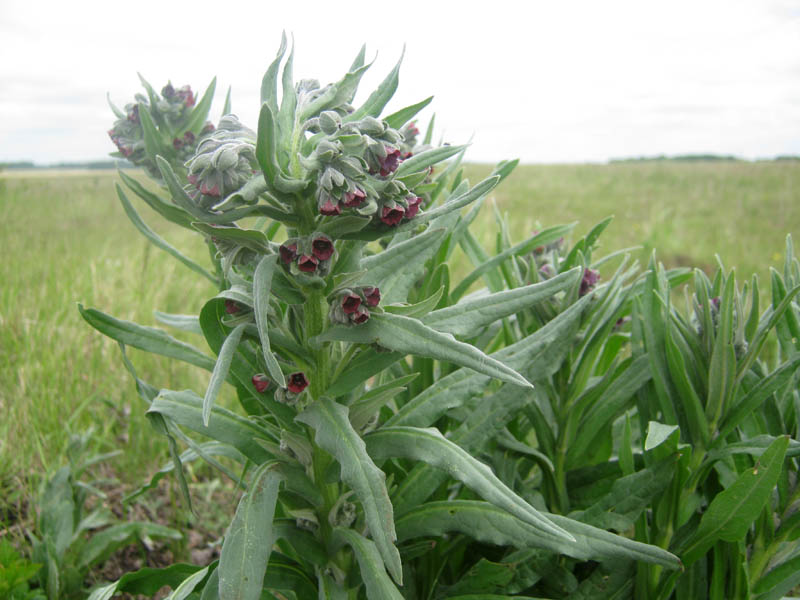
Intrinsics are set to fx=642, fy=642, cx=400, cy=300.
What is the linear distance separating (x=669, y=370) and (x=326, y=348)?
41.3 inches

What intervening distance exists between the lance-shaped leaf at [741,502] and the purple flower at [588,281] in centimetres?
68

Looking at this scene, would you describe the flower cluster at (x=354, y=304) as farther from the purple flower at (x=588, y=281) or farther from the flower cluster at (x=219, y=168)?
the purple flower at (x=588, y=281)

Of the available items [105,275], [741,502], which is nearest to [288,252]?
[741,502]

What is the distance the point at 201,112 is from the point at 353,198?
1.07m

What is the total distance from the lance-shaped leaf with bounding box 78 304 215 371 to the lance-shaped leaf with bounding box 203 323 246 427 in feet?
1.28

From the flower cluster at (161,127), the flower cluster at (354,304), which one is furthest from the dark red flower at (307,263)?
the flower cluster at (161,127)

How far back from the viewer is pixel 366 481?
1347 mm

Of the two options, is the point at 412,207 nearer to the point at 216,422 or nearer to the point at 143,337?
the point at 216,422

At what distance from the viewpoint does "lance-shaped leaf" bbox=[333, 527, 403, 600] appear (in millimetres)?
1509

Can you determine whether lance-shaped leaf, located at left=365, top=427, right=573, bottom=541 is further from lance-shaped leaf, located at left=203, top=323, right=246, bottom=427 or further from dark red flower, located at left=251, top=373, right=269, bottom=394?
lance-shaped leaf, located at left=203, top=323, right=246, bottom=427

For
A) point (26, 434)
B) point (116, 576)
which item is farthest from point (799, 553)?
point (26, 434)

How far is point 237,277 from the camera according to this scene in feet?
5.32

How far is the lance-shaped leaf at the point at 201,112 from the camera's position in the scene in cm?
208

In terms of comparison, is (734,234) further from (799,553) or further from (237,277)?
(237,277)
